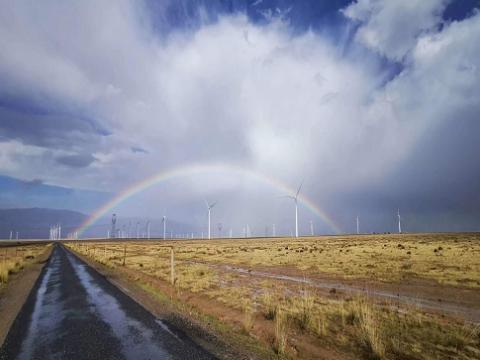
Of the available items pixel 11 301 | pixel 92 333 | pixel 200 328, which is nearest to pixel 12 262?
pixel 11 301

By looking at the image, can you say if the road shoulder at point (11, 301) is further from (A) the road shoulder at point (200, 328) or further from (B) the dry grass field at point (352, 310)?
(B) the dry grass field at point (352, 310)

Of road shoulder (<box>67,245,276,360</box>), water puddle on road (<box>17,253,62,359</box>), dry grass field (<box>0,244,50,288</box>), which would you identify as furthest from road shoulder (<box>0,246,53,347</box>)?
road shoulder (<box>67,245,276,360</box>)

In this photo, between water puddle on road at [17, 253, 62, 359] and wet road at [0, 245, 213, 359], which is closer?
wet road at [0, 245, 213, 359]

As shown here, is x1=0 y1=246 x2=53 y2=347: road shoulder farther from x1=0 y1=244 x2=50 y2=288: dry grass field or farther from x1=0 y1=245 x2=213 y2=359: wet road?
x1=0 y1=244 x2=50 y2=288: dry grass field

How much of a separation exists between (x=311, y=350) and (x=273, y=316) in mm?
4197

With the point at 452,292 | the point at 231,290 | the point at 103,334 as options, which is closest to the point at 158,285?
the point at 231,290

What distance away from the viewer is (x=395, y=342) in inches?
417

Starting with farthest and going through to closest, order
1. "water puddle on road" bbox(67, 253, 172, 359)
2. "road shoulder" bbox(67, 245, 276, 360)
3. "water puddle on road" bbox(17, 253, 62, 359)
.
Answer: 1. "water puddle on road" bbox(17, 253, 62, 359)
2. "road shoulder" bbox(67, 245, 276, 360)
3. "water puddle on road" bbox(67, 253, 172, 359)

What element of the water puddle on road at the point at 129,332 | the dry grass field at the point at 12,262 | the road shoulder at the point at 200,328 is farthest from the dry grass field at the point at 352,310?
the dry grass field at the point at 12,262

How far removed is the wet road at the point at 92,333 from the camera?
9.16 meters

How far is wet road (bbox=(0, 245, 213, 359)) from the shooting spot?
9164 millimetres

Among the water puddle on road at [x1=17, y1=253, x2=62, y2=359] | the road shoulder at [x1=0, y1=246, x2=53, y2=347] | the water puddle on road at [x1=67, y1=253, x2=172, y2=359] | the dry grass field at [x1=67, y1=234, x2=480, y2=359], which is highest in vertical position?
the water puddle on road at [x1=67, y1=253, x2=172, y2=359]

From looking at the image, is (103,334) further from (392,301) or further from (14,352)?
(392,301)

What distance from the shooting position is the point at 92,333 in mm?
11125
